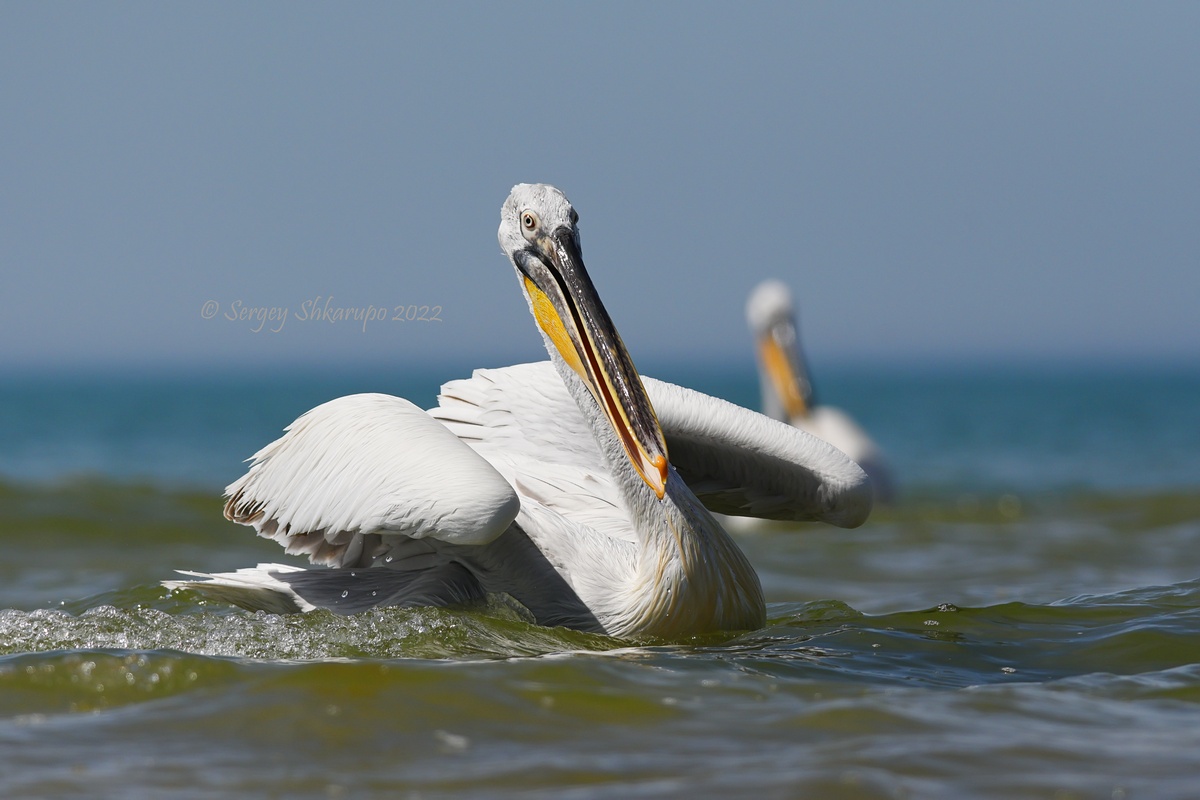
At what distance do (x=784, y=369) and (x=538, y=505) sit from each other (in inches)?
293

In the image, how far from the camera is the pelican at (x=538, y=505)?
4215 millimetres

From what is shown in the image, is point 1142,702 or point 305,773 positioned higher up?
point 1142,702

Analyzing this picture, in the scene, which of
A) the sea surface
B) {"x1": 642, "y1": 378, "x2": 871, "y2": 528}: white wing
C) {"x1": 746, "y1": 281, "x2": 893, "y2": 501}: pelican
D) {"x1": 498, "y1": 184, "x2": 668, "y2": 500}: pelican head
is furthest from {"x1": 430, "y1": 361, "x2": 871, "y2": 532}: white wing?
{"x1": 746, "y1": 281, "x2": 893, "y2": 501}: pelican

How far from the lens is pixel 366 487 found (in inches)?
168

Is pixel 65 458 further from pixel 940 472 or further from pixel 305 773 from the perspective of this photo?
pixel 305 773

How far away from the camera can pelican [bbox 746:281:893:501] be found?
10.6 metres

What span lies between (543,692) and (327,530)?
113 cm

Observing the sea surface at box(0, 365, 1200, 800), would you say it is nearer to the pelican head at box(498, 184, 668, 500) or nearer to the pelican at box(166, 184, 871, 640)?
the pelican at box(166, 184, 871, 640)

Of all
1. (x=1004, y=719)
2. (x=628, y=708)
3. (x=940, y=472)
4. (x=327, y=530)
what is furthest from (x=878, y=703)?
(x=940, y=472)

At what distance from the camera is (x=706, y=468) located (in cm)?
537

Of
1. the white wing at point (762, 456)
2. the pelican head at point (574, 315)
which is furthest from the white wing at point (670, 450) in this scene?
the pelican head at point (574, 315)

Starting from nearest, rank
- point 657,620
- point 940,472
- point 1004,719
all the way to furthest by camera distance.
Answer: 1. point 1004,719
2. point 657,620
3. point 940,472

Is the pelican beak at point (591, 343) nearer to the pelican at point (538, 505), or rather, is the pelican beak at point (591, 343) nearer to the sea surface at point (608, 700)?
the pelican at point (538, 505)

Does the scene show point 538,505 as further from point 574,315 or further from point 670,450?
point 670,450
